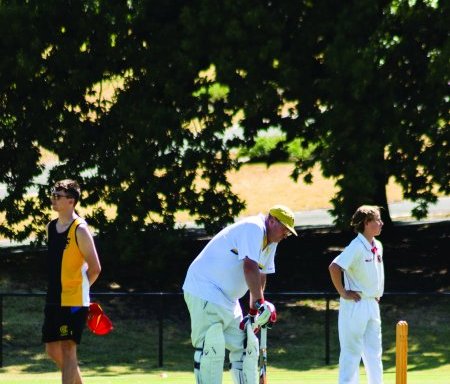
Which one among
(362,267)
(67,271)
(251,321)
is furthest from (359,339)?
(67,271)

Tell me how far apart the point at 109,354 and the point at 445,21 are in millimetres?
6999

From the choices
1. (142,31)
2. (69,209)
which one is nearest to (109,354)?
(142,31)

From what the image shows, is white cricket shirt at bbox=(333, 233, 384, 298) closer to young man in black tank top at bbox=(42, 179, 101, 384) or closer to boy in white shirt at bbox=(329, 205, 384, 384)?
boy in white shirt at bbox=(329, 205, 384, 384)

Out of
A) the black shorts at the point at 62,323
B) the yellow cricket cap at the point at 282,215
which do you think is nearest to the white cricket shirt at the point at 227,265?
the yellow cricket cap at the point at 282,215

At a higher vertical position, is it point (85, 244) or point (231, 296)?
point (85, 244)

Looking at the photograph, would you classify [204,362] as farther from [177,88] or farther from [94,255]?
[177,88]

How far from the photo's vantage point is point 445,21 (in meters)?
17.6

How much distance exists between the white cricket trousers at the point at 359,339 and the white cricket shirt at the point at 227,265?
143cm

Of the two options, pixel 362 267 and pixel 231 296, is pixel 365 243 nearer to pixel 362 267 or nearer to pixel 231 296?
pixel 362 267

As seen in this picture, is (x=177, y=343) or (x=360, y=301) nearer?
(x=360, y=301)

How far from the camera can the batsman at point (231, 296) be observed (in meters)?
8.59

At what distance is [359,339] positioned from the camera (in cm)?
990

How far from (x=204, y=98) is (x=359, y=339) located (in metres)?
9.76

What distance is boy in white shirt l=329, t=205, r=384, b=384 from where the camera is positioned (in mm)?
9852
